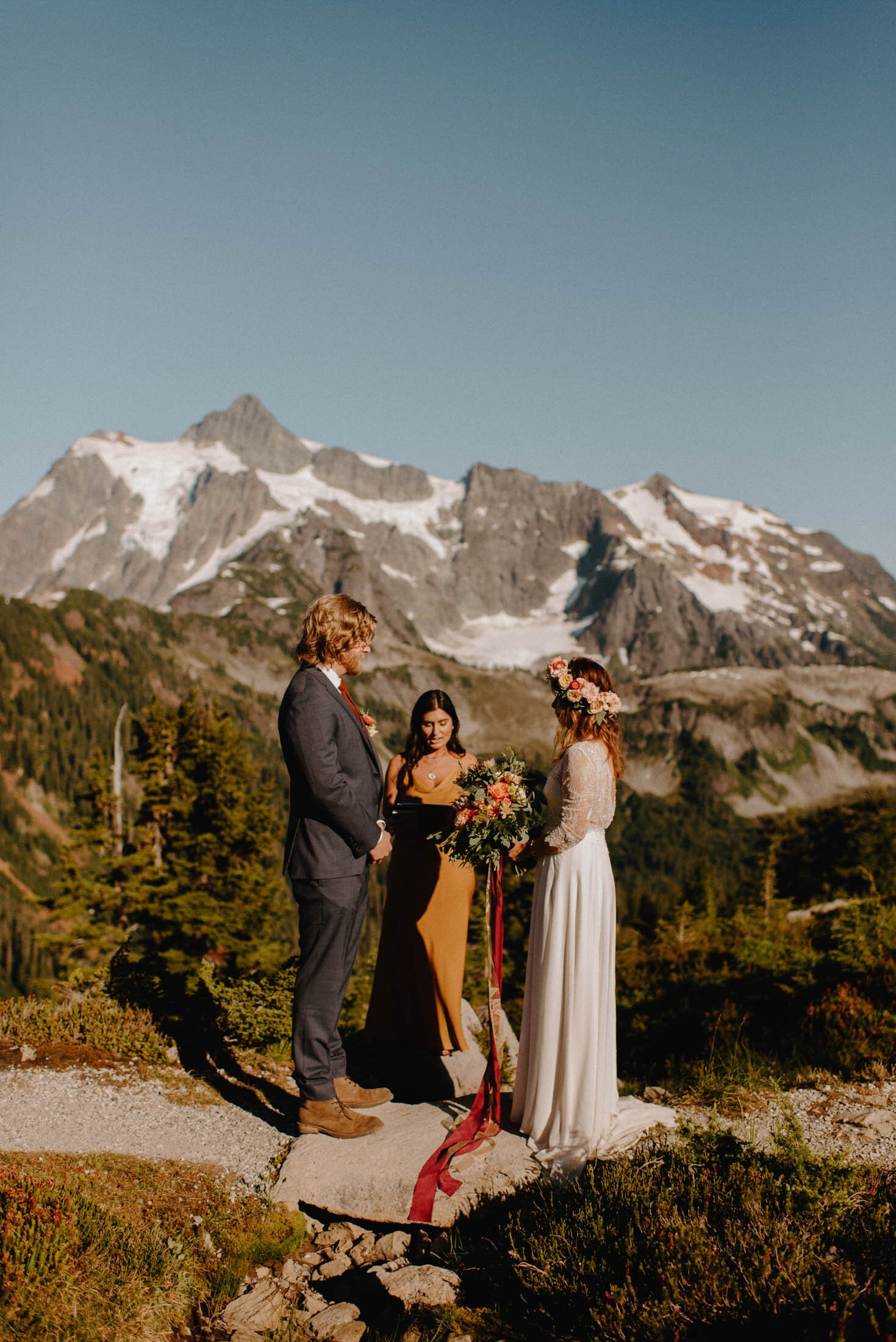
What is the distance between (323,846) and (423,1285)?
8.94 feet

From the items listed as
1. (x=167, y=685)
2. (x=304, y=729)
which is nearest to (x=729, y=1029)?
(x=304, y=729)

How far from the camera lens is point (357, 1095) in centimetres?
686

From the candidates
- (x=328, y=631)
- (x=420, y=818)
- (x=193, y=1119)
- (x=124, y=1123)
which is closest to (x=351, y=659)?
(x=328, y=631)

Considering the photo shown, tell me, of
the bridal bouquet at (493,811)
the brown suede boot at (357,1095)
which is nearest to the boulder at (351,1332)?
the brown suede boot at (357,1095)

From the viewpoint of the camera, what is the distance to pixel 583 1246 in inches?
179

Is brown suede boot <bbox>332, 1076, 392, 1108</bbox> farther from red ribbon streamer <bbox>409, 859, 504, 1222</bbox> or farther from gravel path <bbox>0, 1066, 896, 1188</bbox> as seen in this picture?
red ribbon streamer <bbox>409, 859, 504, 1222</bbox>

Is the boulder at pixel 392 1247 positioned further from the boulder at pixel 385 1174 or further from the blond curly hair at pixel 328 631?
the blond curly hair at pixel 328 631

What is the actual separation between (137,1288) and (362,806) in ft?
10.1

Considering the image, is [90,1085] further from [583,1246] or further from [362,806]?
[583,1246]

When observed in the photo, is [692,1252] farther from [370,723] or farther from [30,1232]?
[370,723]

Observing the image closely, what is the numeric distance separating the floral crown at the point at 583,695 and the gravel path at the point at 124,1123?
4.25 meters

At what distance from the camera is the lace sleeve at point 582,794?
20.0ft

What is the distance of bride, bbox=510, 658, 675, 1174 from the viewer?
610 centimetres

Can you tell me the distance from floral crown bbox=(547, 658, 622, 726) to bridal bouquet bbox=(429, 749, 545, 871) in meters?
0.70
